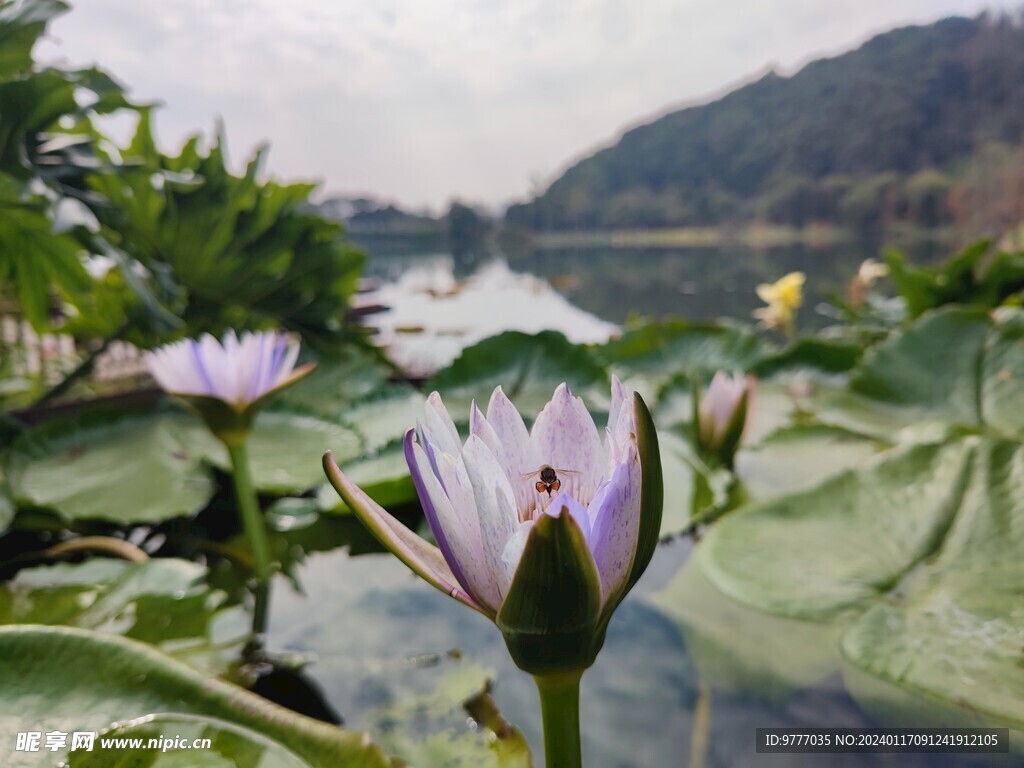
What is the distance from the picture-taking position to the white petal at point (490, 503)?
0.98ft

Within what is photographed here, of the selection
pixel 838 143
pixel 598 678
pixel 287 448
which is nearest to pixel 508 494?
pixel 598 678

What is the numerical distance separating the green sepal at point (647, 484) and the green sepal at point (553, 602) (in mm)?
36

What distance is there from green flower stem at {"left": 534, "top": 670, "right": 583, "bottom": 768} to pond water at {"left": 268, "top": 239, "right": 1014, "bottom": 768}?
27cm

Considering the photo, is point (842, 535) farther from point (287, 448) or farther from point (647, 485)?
point (287, 448)

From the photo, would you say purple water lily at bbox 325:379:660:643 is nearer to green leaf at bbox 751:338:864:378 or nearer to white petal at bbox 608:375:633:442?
white petal at bbox 608:375:633:442

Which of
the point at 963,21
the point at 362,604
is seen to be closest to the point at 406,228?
the point at 362,604

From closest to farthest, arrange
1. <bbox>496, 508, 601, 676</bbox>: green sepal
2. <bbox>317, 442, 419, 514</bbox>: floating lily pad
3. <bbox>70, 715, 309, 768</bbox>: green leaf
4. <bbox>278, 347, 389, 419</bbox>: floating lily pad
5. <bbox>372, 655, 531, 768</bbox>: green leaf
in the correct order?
1. <bbox>496, 508, 601, 676</bbox>: green sepal
2. <bbox>70, 715, 309, 768</bbox>: green leaf
3. <bbox>372, 655, 531, 768</bbox>: green leaf
4. <bbox>317, 442, 419, 514</bbox>: floating lily pad
5. <bbox>278, 347, 389, 419</bbox>: floating lily pad

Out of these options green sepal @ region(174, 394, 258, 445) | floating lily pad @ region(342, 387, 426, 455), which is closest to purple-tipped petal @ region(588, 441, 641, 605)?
green sepal @ region(174, 394, 258, 445)

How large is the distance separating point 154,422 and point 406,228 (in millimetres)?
27997

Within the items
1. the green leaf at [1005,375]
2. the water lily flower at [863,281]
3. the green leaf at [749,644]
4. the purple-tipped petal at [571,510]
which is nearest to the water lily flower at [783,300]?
the water lily flower at [863,281]

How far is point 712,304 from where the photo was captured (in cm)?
817

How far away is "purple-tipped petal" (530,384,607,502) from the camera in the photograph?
1.16 feet

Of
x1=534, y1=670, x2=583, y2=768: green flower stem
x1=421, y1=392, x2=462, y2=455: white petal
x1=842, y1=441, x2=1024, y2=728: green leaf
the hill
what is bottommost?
x1=842, y1=441, x2=1024, y2=728: green leaf

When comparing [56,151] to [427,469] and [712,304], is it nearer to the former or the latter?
[427,469]
